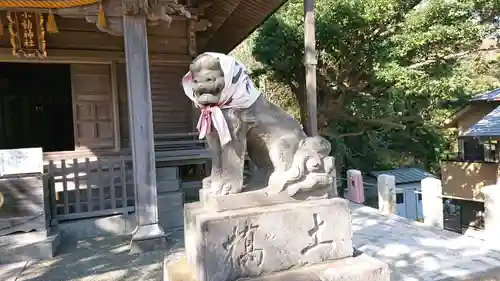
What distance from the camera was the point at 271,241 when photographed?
2.69 meters

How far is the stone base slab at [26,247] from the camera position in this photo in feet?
14.9

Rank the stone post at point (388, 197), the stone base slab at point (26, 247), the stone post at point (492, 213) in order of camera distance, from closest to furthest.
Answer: the stone base slab at point (26, 247) < the stone post at point (492, 213) < the stone post at point (388, 197)

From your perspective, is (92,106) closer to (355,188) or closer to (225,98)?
(225,98)

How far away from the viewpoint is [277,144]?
2.89 m

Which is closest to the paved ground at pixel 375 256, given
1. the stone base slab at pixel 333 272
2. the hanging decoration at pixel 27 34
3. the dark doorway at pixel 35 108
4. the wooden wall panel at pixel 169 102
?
the stone base slab at pixel 333 272

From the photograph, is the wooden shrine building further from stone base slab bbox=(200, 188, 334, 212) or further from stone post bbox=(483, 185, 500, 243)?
stone post bbox=(483, 185, 500, 243)

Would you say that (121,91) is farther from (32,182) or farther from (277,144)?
(277,144)

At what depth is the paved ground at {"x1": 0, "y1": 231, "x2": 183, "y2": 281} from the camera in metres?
4.04

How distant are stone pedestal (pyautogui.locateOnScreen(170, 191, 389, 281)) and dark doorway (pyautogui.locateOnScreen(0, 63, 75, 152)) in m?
7.92

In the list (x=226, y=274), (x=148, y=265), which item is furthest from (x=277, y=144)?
(x=148, y=265)

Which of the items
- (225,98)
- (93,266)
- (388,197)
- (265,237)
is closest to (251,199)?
(265,237)

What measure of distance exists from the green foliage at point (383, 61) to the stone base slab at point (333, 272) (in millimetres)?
7481

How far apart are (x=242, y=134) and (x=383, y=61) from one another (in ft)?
27.2

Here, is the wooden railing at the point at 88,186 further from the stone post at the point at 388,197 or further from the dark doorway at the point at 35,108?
the stone post at the point at 388,197
